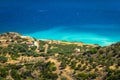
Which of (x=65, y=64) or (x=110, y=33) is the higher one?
(x=110, y=33)

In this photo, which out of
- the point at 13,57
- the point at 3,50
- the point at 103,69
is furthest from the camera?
the point at 3,50

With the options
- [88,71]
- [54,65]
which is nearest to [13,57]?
[54,65]

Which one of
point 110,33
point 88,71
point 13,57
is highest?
point 110,33

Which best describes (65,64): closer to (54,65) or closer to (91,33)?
(54,65)

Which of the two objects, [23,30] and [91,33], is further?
[23,30]

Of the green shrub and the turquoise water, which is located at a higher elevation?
the turquoise water

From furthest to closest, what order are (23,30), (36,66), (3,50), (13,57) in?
(23,30) → (3,50) → (13,57) → (36,66)

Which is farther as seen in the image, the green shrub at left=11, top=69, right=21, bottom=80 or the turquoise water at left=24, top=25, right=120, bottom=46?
the turquoise water at left=24, top=25, right=120, bottom=46

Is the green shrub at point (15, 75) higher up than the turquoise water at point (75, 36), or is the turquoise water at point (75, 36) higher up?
the turquoise water at point (75, 36)

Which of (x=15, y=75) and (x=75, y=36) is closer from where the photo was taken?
(x=15, y=75)

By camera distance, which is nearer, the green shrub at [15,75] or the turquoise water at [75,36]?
the green shrub at [15,75]

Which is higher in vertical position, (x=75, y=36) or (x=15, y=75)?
(x=75, y=36)
